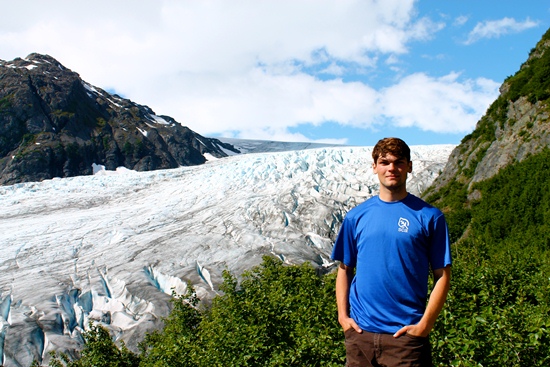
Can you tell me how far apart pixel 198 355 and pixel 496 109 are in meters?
27.2

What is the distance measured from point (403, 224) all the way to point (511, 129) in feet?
89.7

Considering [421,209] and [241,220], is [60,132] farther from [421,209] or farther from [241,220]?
[421,209]

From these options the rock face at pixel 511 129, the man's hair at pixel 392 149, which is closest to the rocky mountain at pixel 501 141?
the rock face at pixel 511 129

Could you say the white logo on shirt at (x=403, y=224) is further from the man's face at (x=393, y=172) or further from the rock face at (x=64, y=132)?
the rock face at (x=64, y=132)

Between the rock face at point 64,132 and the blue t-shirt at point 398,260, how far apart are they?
78.6m

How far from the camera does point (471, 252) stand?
20125 mm

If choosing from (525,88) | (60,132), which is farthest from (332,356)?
(60,132)

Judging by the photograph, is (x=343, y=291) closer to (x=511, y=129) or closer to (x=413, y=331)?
(x=413, y=331)

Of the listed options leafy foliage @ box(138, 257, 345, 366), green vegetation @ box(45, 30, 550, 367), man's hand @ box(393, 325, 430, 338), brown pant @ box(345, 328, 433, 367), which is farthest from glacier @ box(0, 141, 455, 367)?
man's hand @ box(393, 325, 430, 338)

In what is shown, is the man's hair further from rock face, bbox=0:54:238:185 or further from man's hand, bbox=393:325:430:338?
rock face, bbox=0:54:238:185

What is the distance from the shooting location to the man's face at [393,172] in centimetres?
393

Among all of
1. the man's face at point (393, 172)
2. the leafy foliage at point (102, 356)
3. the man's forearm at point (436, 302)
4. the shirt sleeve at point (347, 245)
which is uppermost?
the man's face at point (393, 172)

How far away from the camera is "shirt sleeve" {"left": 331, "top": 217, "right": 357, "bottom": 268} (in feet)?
13.5

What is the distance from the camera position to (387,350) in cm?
368
